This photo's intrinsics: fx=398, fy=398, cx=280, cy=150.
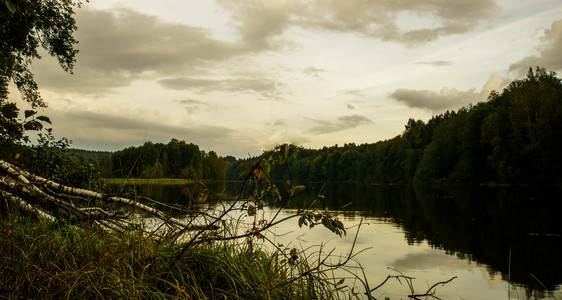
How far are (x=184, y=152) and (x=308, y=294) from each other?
4768 mm

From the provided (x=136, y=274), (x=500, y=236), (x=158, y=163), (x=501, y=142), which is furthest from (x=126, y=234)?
(x=501, y=142)

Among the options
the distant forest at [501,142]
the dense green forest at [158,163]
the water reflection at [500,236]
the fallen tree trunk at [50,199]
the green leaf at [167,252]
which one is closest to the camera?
the green leaf at [167,252]

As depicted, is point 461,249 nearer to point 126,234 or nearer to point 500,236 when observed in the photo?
point 500,236

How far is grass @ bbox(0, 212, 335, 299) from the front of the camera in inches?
108

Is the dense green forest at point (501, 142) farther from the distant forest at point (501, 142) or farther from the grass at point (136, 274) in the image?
the grass at point (136, 274)

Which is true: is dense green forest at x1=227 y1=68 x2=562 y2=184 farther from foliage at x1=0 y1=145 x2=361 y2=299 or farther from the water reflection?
foliage at x1=0 y1=145 x2=361 y2=299

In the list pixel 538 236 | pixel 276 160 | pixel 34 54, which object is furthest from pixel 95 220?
pixel 538 236

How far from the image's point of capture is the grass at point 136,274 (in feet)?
8.99

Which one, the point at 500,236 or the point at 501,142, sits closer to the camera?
the point at 500,236

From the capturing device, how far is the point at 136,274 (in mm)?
3125

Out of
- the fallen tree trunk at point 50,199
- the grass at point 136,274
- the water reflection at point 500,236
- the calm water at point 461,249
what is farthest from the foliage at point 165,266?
the water reflection at point 500,236

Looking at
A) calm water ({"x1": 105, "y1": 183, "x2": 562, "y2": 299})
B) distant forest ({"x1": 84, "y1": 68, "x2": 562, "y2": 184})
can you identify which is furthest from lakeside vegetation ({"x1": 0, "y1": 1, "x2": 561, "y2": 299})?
distant forest ({"x1": 84, "y1": 68, "x2": 562, "y2": 184})

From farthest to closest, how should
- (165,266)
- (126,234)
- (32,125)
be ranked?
1. (126,234)
2. (32,125)
3. (165,266)

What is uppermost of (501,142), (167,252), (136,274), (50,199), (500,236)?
(501,142)
